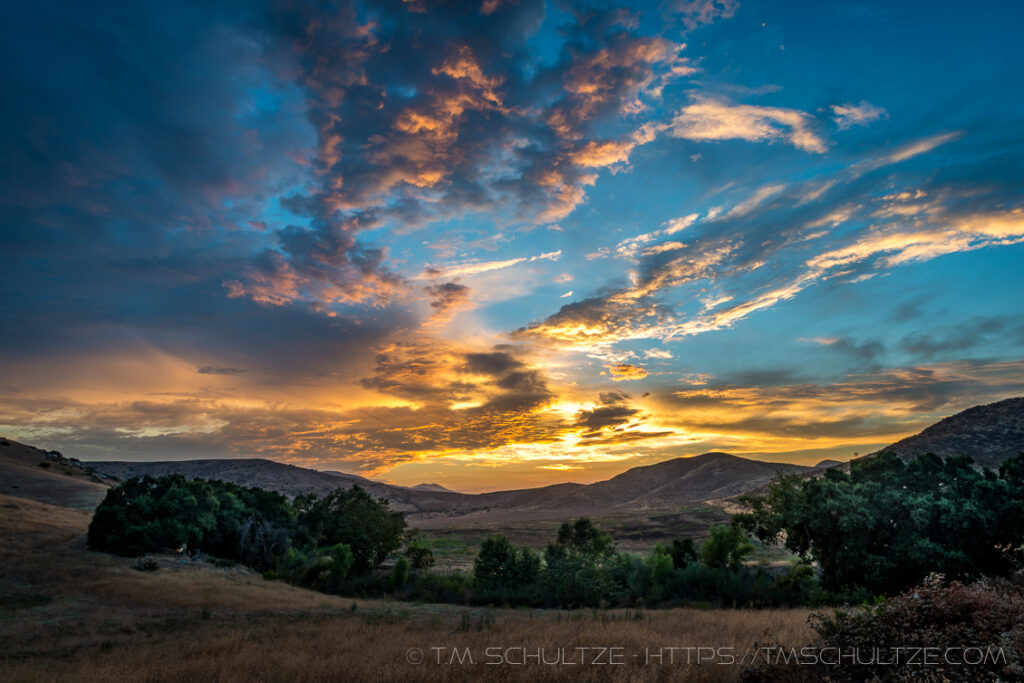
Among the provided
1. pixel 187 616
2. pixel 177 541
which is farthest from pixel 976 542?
pixel 177 541

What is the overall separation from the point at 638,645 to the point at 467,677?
18.6 ft

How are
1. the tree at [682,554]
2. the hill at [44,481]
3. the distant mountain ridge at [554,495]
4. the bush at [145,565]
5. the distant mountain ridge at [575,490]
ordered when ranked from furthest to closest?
the distant mountain ridge at [554,495], the distant mountain ridge at [575,490], the hill at [44,481], the tree at [682,554], the bush at [145,565]

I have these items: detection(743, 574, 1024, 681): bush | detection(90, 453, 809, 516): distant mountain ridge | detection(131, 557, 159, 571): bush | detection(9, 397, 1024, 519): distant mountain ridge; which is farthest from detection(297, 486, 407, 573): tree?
detection(90, 453, 809, 516): distant mountain ridge

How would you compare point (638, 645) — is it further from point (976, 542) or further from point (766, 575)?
point (766, 575)

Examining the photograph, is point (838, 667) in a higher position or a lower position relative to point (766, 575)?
higher

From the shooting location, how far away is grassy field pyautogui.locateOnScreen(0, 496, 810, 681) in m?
10.8

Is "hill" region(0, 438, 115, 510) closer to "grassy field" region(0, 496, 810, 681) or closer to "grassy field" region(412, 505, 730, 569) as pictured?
"grassy field" region(412, 505, 730, 569)

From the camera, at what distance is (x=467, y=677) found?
1002 centimetres

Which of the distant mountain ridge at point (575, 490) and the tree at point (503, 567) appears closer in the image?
the tree at point (503, 567)

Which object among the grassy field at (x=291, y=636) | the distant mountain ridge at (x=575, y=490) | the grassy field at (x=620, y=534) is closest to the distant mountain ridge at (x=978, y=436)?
the distant mountain ridge at (x=575, y=490)

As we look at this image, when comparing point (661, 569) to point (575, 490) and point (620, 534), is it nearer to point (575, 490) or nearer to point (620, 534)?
point (620, 534)

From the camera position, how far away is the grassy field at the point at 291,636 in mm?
10844

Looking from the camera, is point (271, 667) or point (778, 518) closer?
point (271, 667)

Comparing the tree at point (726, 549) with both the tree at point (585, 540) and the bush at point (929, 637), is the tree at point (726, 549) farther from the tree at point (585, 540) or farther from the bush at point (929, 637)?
the bush at point (929, 637)
